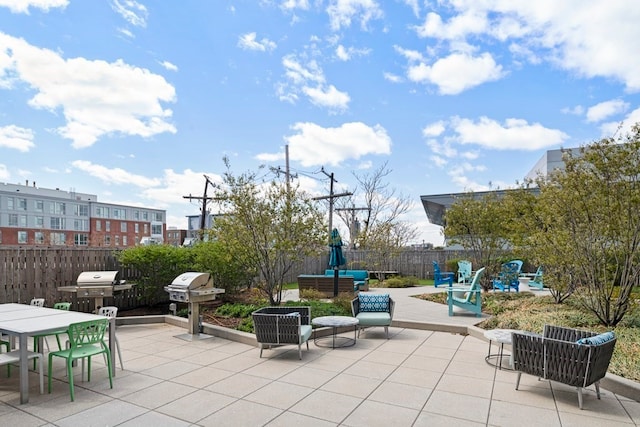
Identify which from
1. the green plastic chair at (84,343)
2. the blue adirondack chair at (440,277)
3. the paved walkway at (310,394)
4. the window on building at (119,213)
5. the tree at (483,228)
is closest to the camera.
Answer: the paved walkway at (310,394)

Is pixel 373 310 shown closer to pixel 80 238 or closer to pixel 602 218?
pixel 602 218

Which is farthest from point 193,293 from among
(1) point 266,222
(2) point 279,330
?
(2) point 279,330

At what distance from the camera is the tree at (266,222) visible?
836 centimetres

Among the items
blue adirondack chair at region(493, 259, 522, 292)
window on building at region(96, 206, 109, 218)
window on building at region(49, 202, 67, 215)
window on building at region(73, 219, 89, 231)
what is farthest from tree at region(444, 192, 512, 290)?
window on building at region(96, 206, 109, 218)

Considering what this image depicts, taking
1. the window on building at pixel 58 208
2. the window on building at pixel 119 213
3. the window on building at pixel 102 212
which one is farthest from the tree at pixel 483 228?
the window on building at pixel 119 213

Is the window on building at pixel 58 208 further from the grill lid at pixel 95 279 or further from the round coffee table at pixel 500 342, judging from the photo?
the round coffee table at pixel 500 342

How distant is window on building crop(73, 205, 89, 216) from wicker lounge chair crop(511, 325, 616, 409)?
70.5 metres

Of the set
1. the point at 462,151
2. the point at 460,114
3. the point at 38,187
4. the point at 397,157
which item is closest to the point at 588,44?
the point at 460,114

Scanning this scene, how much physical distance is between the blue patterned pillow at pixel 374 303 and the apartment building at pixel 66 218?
Answer: 44973 millimetres

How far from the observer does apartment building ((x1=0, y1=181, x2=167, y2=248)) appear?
54.4 meters

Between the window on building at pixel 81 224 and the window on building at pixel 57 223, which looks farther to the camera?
the window on building at pixel 81 224

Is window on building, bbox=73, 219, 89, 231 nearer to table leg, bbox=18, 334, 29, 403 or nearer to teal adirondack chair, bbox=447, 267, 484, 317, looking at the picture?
teal adirondack chair, bbox=447, 267, 484, 317

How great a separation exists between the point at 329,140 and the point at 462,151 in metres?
6.56

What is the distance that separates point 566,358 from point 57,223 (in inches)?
2732
